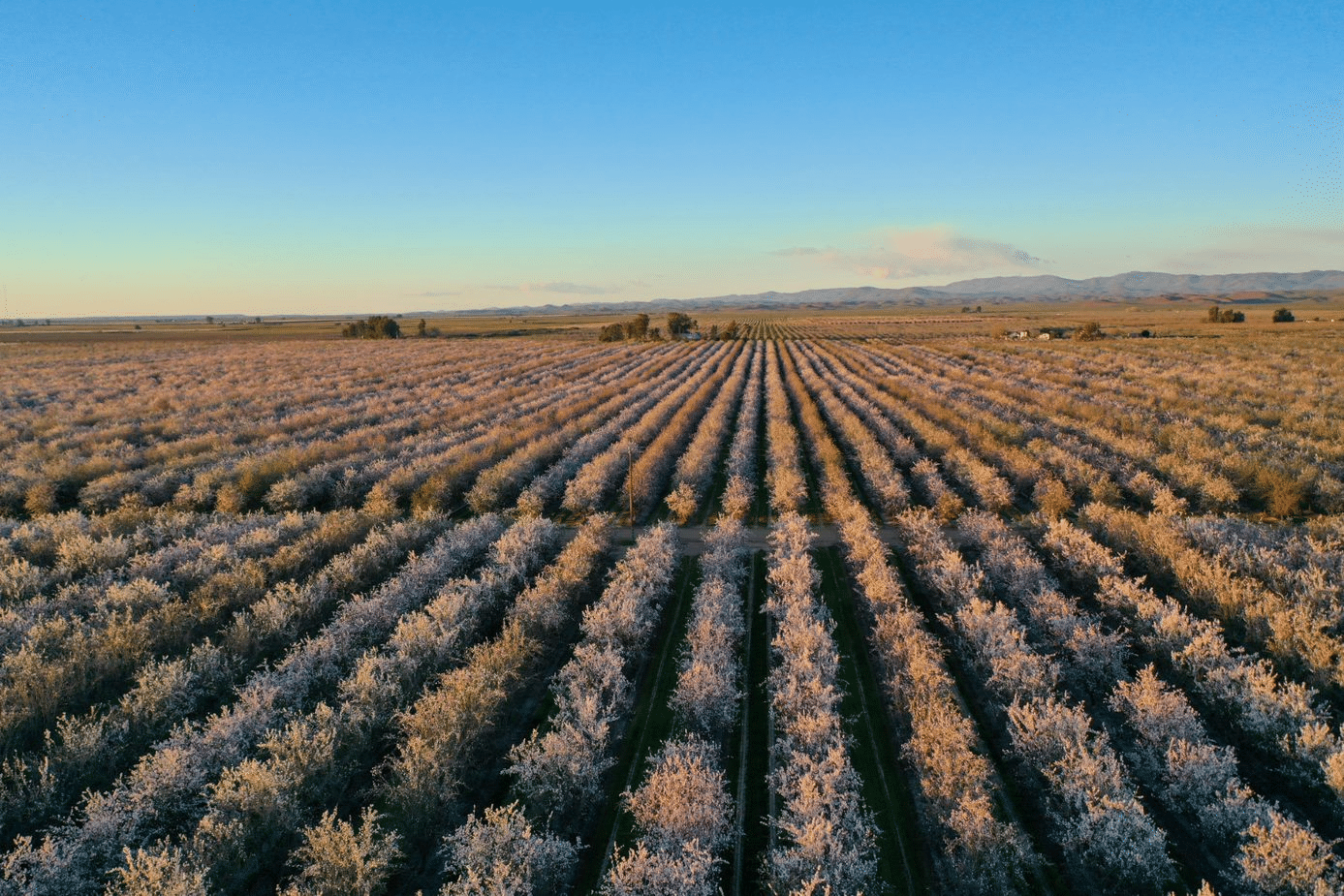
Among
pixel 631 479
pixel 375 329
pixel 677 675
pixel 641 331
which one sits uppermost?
pixel 375 329

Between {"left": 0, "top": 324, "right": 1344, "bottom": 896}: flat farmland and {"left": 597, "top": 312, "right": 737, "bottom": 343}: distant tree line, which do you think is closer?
{"left": 0, "top": 324, "right": 1344, "bottom": 896}: flat farmland

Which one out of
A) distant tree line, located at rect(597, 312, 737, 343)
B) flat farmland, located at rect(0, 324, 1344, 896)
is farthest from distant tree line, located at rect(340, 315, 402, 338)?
flat farmland, located at rect(0, 324, 1344, 896)

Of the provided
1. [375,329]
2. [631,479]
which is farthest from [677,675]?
[375,329]

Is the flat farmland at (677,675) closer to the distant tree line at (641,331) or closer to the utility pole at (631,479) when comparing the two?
the utility pole at (631,479)

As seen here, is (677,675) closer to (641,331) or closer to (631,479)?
(631,479)

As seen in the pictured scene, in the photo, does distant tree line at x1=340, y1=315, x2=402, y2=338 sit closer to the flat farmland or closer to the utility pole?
the flat farmland

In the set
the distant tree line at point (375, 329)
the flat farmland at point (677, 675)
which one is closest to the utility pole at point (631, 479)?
the flat farmland at point (677, 675)

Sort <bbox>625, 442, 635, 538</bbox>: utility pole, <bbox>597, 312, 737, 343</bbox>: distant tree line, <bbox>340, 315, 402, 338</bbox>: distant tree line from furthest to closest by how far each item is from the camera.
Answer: <bbox>340, 315, 402, 338</bbox>: distant tree line
<bbox>597, 312, 737, 343</bbox>: distant tree line
<bbox>625, 442, 635, 538</bbox>: utility pole

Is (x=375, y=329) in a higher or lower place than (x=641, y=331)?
higher

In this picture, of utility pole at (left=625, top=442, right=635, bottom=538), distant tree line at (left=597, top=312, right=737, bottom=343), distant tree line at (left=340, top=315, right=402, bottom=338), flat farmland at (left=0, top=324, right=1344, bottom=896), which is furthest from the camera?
distant tree line at (left=340, top=315, right=402, bottom=338)
